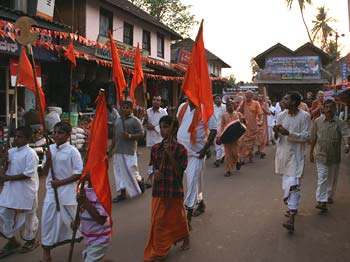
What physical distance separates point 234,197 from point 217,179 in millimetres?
1653

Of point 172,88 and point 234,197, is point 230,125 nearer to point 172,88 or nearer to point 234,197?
point 234,197

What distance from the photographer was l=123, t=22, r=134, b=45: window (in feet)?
67.3

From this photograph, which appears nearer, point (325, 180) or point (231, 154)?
point (325, 180)

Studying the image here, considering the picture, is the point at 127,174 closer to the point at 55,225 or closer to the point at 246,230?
the point at 246,230

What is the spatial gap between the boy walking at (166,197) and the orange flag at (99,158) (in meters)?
0.71

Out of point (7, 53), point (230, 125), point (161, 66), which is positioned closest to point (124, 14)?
point (161, 66)

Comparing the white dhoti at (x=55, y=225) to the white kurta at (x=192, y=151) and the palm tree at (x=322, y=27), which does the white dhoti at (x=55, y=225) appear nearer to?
the white kurta at (x=192, y=151)

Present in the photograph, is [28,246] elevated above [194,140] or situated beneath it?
situated beneath

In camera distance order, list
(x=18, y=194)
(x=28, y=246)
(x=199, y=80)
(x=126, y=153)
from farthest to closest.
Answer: (x=126, y=153), (x=28, y=246), (x=18, y=194), (x=199, y=80)

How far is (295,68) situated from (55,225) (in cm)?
3137

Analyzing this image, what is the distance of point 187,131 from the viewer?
5625mm

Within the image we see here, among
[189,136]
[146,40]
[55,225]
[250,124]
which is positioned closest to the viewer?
[55,225]

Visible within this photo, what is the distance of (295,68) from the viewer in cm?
3316

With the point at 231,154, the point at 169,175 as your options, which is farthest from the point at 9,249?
the point at 231,154
